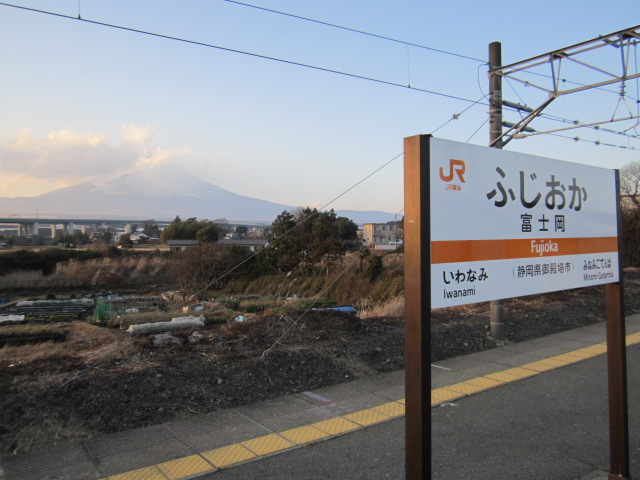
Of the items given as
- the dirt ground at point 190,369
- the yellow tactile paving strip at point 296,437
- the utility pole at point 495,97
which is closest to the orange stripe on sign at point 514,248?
the yellow tactile paving strip at point 296,437

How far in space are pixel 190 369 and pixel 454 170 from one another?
4.20m

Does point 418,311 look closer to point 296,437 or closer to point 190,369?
point 296,437

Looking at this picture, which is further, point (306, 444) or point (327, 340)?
point (327, 340)

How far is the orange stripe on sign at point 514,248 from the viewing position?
2.52 m

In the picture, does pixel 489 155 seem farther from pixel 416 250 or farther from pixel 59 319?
pixel 59 319

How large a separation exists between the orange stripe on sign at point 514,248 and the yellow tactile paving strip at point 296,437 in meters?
2.50

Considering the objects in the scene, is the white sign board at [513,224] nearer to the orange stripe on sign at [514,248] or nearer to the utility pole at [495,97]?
the orange stripe on sign at [514,248]

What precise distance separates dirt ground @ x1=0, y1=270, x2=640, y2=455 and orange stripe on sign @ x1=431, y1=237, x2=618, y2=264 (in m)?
3.48

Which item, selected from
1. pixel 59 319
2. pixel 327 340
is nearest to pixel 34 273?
pixel 59 319

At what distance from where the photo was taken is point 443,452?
13.9 feet

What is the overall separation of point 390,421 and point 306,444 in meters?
0.98

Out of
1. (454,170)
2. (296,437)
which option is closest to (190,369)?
(296,437)

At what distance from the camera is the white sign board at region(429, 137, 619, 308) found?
8.27 feet

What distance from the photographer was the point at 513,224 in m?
3.00
